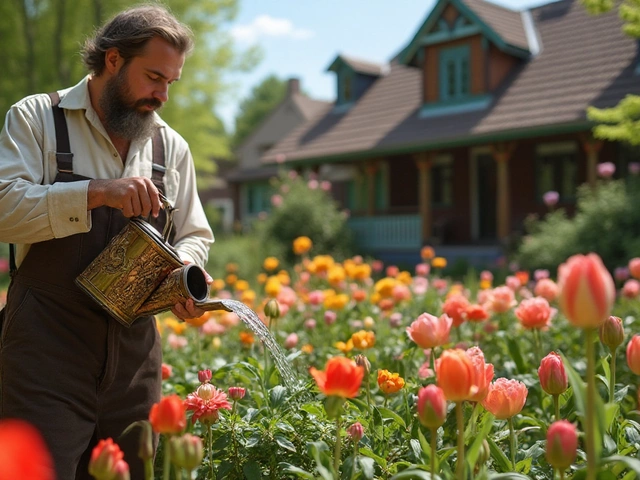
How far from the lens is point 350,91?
18812mm

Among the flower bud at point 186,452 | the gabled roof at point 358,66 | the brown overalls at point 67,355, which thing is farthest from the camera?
the gabled roof at point 358,66

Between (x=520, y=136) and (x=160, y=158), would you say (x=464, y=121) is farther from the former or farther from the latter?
(x=160, y=158)

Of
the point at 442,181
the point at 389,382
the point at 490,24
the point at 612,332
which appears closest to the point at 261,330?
the point at 389,382

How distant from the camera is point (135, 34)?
2.32 meters

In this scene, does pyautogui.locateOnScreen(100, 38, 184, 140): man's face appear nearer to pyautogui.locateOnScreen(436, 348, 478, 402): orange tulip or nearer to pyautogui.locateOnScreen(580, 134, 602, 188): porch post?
pyautogui.locateOnScreen(436, 348, 478, 402): orange tulip

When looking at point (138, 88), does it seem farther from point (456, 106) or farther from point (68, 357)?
point (456, 106)

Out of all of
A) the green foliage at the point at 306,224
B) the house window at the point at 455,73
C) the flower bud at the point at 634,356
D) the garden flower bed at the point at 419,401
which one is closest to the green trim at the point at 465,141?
the house window at the point at 455,73

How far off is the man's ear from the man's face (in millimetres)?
18

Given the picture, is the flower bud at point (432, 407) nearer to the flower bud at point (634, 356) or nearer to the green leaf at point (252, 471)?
the flower bud at point (634, 356)

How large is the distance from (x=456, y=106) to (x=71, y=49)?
9757 millimetres

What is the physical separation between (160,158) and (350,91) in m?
16.7

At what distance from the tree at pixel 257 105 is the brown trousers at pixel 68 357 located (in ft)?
217

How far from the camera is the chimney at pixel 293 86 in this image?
32344 millimetres

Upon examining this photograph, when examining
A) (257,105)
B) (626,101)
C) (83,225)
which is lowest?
(83,225)
